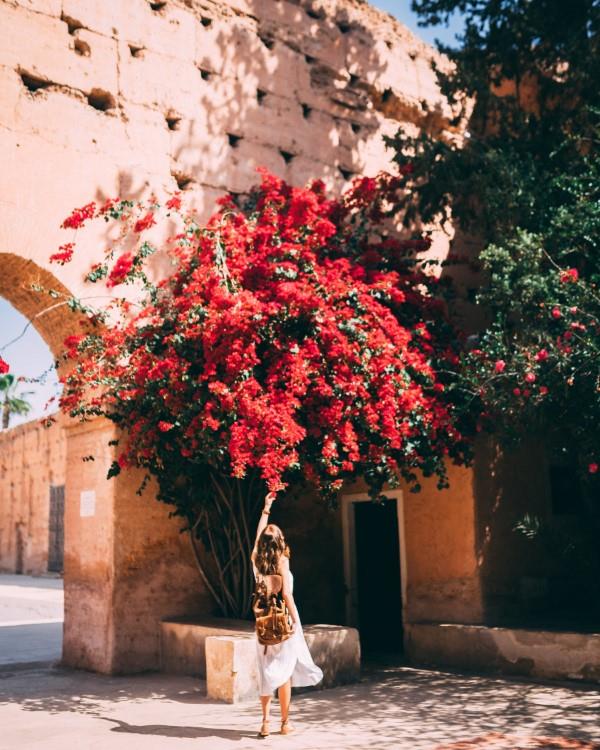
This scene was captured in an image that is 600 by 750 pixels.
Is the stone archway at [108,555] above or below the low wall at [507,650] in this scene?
above

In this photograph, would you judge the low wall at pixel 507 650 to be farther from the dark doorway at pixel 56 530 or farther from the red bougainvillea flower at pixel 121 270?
the dark doorway at pixel 56 530

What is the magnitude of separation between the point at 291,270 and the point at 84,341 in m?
2.02

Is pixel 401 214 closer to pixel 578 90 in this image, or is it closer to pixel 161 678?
pixel 578 90

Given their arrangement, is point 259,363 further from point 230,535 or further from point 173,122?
point 173,122

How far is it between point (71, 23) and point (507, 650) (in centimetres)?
765

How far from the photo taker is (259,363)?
23.9ft

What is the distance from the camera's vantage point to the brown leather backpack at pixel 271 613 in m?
5.82

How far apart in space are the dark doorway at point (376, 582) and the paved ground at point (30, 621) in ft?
11.7

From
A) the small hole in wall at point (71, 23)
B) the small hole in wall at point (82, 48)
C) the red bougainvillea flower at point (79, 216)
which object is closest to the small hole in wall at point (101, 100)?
the small hole in wall at point (82, 48)

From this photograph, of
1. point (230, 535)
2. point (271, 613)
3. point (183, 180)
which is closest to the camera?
point (271, 613)

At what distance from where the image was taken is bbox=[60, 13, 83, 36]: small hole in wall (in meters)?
8.87

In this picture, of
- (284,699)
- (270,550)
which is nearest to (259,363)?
(270,550)

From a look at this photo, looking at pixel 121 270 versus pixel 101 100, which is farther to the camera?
pixel 101 100

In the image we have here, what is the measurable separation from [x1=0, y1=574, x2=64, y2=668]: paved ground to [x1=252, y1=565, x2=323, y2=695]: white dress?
4135mm
